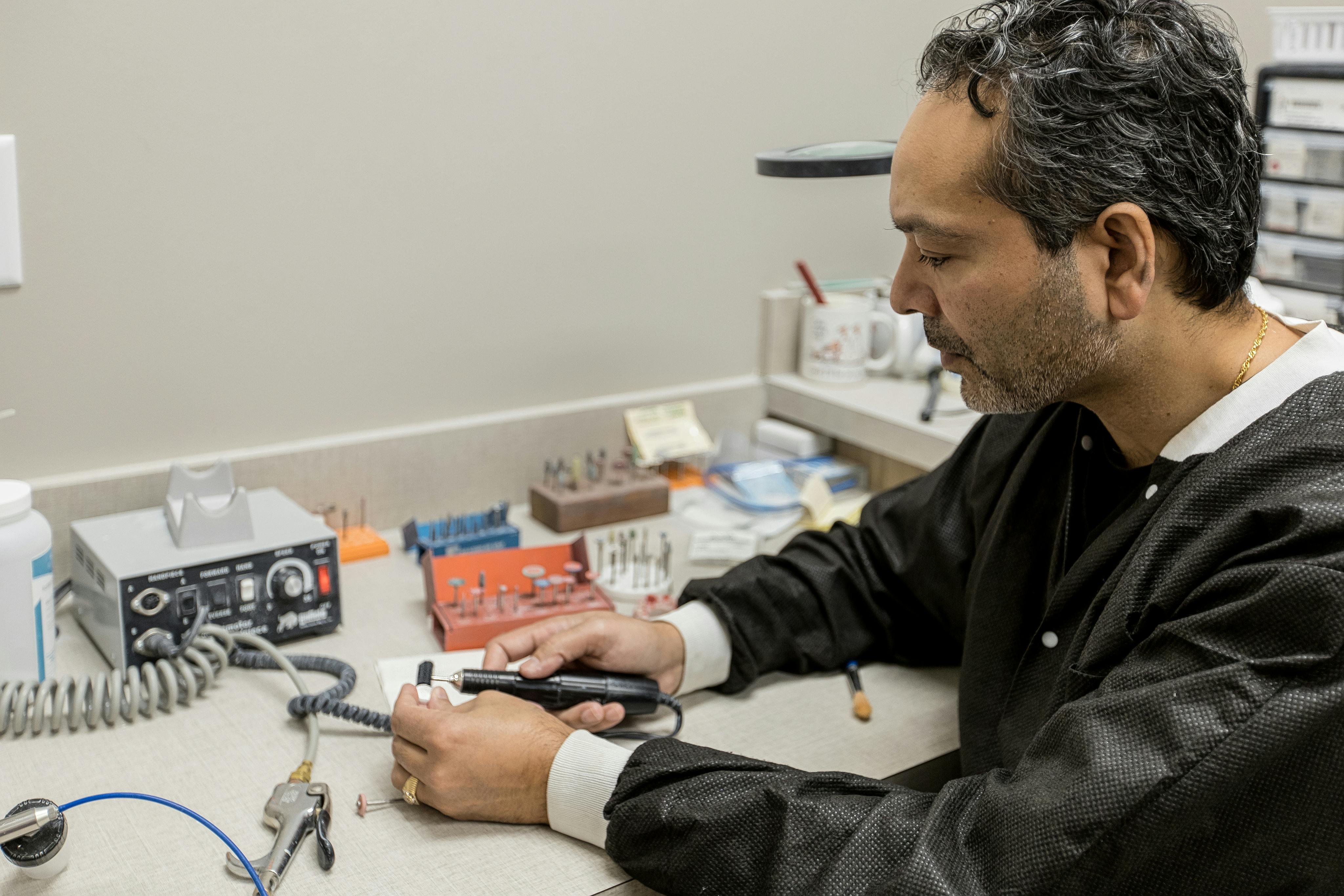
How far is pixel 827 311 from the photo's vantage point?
1.91 m

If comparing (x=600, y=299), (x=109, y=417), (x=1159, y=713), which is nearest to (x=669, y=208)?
(x=600, y=299)

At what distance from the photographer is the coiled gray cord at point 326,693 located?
114cm

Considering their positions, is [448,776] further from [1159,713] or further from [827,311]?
[827,311]

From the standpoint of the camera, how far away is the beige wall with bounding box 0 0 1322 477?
1.35 m

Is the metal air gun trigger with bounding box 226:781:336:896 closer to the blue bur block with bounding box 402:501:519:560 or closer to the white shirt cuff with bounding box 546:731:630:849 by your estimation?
the white shirt cuff with bounding box 546:731:630:849

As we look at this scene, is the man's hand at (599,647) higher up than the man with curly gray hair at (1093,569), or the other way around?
the man with curly gray hair at (1093,569)

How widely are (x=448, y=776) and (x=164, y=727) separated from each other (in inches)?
13.6

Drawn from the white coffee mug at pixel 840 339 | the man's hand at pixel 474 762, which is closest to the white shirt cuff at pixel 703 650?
the man's hand at pixel 474 762

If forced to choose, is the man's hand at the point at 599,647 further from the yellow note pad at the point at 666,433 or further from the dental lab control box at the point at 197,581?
the yellow note pad at the point at 666,433

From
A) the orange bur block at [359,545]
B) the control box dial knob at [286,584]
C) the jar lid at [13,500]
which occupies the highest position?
the jar lid at [13,500]

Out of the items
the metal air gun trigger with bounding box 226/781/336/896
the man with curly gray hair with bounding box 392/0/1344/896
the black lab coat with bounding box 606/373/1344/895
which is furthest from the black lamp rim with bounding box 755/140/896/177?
the metal air gun trigger with bounding box 226/781/336/896

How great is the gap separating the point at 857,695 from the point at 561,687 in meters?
0.34

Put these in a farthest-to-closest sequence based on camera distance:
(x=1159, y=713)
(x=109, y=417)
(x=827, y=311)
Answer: (x=827, y=311) → (x=109, y=417) → (x=1159, y=713)

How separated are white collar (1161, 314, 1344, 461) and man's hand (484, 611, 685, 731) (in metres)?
0.56
